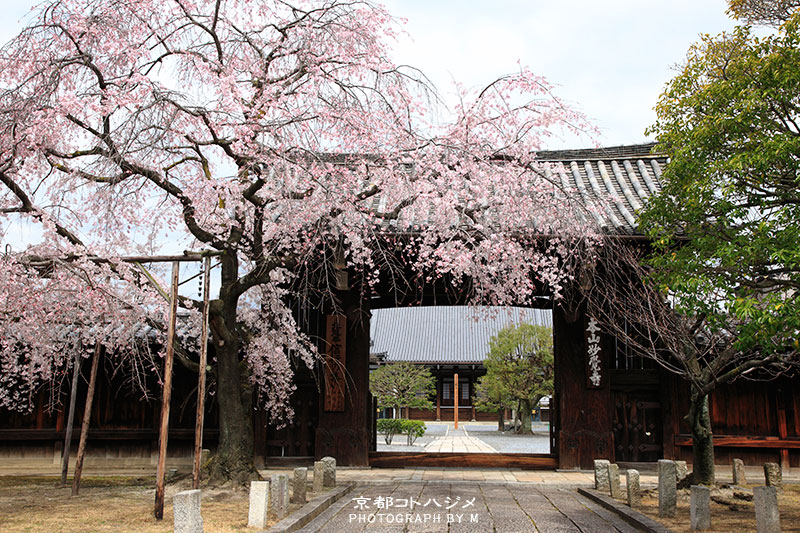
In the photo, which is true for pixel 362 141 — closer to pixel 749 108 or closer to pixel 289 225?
pixel 289 225

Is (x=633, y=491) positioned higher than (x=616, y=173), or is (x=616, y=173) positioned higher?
(x=616, y=173)

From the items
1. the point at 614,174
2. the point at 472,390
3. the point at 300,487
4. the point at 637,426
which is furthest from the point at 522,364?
the point at 300,487

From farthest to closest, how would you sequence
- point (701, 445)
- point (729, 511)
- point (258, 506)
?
point (701, 445) < point (729, 511) < point (258, 506)

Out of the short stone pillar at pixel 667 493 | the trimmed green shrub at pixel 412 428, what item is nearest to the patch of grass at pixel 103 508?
the short stone pillar at pixel 667 493

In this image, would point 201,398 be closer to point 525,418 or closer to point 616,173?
point 616,173

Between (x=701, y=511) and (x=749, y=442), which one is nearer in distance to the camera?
(x=701, y=511)

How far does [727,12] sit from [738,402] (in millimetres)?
7406

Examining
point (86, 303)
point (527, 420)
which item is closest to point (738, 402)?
point (86, 303)

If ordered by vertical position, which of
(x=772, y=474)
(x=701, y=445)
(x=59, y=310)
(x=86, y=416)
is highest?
(x=59, y=310)

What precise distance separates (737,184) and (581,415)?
7.17 m

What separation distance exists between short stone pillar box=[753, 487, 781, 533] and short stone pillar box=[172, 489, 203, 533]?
5235 mm

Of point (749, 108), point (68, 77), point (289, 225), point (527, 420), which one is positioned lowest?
point (527, 420)

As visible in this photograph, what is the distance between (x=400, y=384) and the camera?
34.7m

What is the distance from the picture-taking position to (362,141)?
29.6 ft
